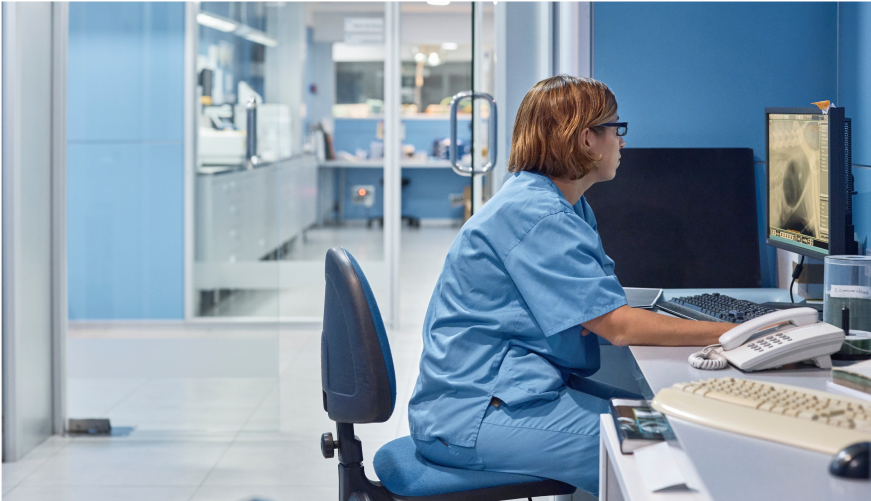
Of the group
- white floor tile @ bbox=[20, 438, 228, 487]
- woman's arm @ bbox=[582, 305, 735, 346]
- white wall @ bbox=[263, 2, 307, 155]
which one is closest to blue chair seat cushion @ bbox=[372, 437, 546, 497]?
woman's arm @ bbox=[582, 305, 735, 346]

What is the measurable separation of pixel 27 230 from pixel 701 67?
2273mm

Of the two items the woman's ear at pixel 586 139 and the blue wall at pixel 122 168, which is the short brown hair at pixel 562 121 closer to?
the woman's ear at pixel 586 139

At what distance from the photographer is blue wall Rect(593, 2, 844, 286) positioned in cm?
227

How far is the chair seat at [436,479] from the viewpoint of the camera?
1372 millimetres

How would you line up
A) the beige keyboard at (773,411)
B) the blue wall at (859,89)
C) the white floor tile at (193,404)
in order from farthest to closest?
1. the white floor tile at (193,404)
2. the blue wall at (859,89)
3. the beige keyboard at (773,411)

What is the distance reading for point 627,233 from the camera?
2182 mm

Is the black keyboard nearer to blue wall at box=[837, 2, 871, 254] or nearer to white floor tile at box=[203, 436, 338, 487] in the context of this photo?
blue wall at box=[837, 2, 871, 254]

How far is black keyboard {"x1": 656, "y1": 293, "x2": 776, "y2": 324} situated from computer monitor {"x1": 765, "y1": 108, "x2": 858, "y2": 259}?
0.21 m

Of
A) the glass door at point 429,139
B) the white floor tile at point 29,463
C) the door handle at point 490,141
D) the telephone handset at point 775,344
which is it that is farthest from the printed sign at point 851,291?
the glass door at point 429,139

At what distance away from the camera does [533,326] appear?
1.44 meters

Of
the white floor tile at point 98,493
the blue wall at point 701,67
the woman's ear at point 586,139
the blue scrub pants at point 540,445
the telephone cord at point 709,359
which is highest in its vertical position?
the blue wall at point 701,67

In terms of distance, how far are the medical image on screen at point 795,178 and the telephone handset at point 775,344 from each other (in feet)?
1.39

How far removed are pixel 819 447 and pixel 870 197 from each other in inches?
46.3

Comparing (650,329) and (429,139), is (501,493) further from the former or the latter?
(429,139)
